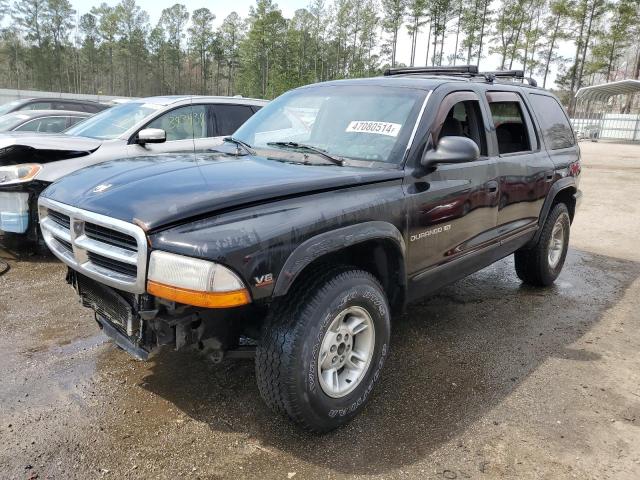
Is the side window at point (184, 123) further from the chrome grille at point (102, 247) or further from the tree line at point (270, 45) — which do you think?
the tree line at point (270, 45)

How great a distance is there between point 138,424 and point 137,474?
41 cm

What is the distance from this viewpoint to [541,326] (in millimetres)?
4281

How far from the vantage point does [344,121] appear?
3.45 metres

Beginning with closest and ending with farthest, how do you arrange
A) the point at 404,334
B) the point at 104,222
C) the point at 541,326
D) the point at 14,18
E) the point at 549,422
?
1. the point at 104,222
2. the point at 549,422
3. the point at 404,334
4. the point at 541,326
5. the point at 14,18

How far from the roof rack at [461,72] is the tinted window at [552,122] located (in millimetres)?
280

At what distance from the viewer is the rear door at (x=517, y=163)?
4.02 m

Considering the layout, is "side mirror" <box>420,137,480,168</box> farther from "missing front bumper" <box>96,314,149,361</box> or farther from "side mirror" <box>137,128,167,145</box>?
"side mirror" <box>137,128,167,145</box>

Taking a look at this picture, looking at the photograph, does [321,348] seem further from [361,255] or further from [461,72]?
[461,72]

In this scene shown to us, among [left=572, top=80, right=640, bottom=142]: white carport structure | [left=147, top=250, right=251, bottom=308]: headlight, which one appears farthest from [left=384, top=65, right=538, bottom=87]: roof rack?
[left=572, top=80, right=640, bottom=142]: white carport structure

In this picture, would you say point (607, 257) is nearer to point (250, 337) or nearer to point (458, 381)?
point (458, 381)

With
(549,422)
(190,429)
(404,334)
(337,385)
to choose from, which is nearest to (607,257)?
(404,334)

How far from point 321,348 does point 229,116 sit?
5.01m

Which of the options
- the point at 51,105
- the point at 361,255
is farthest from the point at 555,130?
the point at 51,105

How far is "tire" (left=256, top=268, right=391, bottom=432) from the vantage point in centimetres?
239
